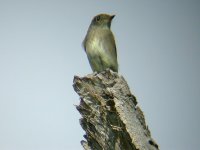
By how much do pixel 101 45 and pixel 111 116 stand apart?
273 inches

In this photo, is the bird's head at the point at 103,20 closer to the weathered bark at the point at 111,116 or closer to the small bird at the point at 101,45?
the small bird at the point at 101,45

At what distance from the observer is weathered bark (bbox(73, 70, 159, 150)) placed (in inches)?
277

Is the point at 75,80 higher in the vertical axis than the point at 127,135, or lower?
higher

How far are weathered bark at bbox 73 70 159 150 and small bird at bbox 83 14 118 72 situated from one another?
5.69 meters

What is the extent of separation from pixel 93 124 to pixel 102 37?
7122 millimetres

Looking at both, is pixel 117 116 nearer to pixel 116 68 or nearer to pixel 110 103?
pixel 110 103

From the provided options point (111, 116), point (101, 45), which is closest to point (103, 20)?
point (101, 45)

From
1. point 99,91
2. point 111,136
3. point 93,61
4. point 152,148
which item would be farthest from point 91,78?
point 93,61

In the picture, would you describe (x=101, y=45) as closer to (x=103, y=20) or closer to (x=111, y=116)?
(x=103, y=20)

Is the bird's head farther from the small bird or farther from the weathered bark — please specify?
the weathered bark

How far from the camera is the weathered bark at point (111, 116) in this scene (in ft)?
23.0

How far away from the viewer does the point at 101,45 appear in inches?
550

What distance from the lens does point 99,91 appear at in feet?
25.9

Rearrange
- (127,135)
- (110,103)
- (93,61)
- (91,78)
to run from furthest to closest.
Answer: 1. (93,61)
2. (91,78)
3. (110,103)
4. (127,135)
